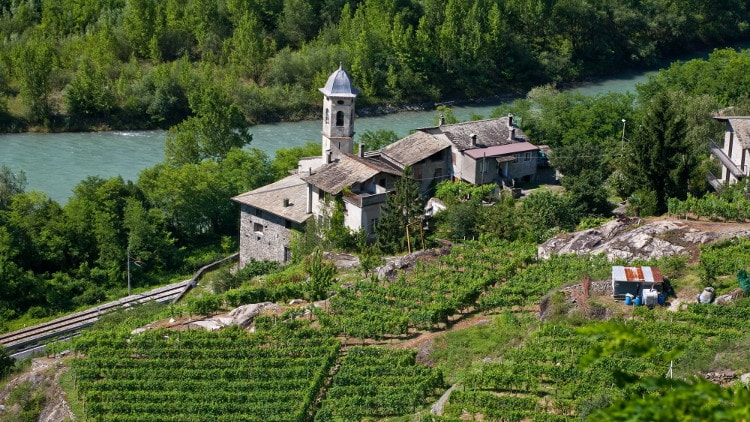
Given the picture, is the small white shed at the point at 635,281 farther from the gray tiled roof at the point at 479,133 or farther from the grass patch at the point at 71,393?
the gray tiled roof at the point at 479,133

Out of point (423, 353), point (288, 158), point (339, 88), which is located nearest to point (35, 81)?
point (288, 158)

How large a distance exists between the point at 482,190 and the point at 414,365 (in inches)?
766

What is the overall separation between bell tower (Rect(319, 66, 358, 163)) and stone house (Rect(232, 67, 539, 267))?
5 cm

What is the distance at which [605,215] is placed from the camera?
4466cm

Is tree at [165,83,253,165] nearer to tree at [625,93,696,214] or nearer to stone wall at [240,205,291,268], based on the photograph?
stone wall at [240,205,291,268]

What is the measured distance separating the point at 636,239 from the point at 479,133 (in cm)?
1684

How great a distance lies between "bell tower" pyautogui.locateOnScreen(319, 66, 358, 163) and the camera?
48.6 metres

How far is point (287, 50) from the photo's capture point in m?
84.0

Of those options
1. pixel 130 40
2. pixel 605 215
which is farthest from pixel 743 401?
pixel 130 40

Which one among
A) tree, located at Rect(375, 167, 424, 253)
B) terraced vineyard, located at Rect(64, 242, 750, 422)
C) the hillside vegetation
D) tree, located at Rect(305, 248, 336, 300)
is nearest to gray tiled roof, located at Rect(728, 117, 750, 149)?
the hillside vegetation

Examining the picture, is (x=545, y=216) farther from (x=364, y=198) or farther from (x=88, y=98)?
(x=88, y=98)

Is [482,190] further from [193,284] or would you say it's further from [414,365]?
[414,365]

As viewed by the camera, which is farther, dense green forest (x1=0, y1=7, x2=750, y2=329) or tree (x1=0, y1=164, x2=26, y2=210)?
tree (x1=0, y1=164, x2=26, y2=210)

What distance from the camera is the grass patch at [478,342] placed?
30344 mm
